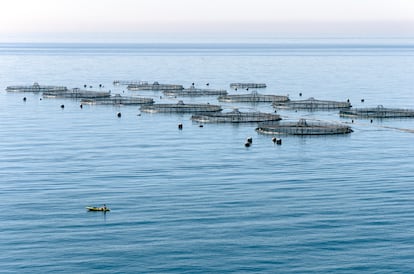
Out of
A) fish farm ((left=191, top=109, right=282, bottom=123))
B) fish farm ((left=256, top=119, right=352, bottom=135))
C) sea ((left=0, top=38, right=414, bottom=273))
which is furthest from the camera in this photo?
fish farm ((left=191, top=109, right=282, bottom=123))

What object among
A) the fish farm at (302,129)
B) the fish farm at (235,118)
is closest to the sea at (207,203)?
the fish farm at (302,129)

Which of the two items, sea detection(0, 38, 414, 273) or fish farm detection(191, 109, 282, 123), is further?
fish farm detection(191, 109, 282, 123)

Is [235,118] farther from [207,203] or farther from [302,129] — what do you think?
[207,203]

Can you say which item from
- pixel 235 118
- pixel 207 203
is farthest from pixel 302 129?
pixel 207 203

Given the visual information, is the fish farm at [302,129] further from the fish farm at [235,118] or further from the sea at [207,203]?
the fish farm at [235,118]

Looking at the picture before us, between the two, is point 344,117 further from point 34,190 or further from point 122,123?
point 34,190

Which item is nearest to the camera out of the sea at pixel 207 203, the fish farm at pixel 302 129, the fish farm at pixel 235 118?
the sea at pixel 207 203

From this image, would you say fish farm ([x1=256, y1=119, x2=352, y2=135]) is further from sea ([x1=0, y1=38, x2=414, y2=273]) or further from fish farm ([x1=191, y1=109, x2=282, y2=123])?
fish farm ([x1=191, y1=109, x2=282, y2=123])

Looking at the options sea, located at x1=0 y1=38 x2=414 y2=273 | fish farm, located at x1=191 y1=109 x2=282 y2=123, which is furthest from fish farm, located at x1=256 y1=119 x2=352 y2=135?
fish farm, located at x1=191 y1=109 x2=282 y2=123

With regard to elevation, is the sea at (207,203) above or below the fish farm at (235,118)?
below

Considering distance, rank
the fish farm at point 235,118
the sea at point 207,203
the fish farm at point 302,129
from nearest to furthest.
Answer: the sea at point 207,203, the fish farm at point 302,129, the fish farm at point 235,118

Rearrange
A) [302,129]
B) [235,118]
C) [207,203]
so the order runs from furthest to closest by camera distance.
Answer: [235,118] < [302,129] < [207,203]

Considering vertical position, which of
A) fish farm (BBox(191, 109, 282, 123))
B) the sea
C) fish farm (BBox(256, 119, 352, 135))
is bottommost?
the sea
